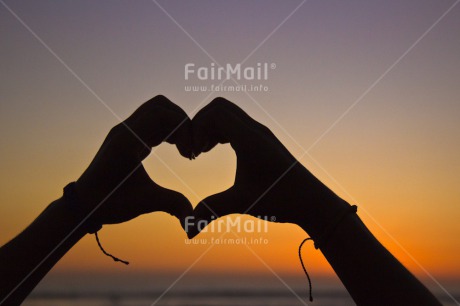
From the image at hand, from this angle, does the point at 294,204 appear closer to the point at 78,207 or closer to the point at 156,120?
the point at 156,120

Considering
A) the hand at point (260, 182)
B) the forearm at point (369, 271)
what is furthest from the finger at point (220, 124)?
the forearm at point (369, 271)

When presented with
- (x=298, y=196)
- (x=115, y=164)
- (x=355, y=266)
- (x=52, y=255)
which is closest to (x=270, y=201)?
(x=298, y=196)

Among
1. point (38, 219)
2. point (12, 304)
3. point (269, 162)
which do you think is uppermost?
point (269, 162)

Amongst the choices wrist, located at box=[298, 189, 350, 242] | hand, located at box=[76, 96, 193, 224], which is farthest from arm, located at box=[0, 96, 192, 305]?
Result: wrist, located at box=[298, 189, 350, 242]

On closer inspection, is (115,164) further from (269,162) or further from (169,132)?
(269,162)

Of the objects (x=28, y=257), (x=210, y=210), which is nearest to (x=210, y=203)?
(x=210, y=210)

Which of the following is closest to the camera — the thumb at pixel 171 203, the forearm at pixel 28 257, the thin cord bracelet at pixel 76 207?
the forearm at pixel 28 257

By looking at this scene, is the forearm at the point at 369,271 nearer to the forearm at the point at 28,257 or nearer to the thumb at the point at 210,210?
the thumb at the point at 210,210
